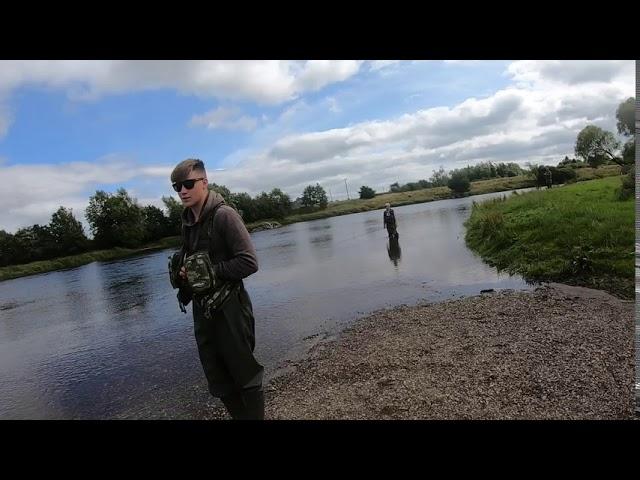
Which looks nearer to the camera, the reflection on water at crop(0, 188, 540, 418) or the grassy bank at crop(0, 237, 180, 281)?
the reflection on water at crop(0, 188, 540, 418)

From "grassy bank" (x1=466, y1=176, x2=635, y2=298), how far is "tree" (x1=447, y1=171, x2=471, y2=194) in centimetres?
2456

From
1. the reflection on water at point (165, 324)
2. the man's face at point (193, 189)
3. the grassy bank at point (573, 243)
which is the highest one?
the man's face at point (193, 189)

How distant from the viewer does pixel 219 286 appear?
304cm

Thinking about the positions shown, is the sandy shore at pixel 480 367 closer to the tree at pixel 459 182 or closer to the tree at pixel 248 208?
the tree at pixel 248 208

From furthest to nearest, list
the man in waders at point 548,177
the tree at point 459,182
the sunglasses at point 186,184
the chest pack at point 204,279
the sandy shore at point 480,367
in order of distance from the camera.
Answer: the tree at point 459,182 → the man in waders at point 548,177 → the sandy shore at point 480,367 → the sunglasses at point 186,184 → the chest pack at point 204,279

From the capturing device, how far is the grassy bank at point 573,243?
839 cm

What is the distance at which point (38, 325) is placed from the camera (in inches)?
561

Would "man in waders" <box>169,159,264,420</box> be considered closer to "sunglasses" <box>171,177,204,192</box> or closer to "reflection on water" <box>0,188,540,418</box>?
"sunglasses" <box>171,177,204,192</box>

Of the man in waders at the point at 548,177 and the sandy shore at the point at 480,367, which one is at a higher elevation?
the man in waders at the point at 548,177

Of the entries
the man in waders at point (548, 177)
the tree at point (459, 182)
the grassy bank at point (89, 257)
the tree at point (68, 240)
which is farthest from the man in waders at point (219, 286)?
the tree at point (459, 182)

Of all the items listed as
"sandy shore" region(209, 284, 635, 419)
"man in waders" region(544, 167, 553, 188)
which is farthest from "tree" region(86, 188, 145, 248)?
"man in waders" region(544, 167, 553, 188)

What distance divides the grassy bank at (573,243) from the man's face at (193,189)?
7613 mm

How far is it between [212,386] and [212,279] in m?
0.93

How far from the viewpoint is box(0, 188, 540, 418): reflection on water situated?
672cm
